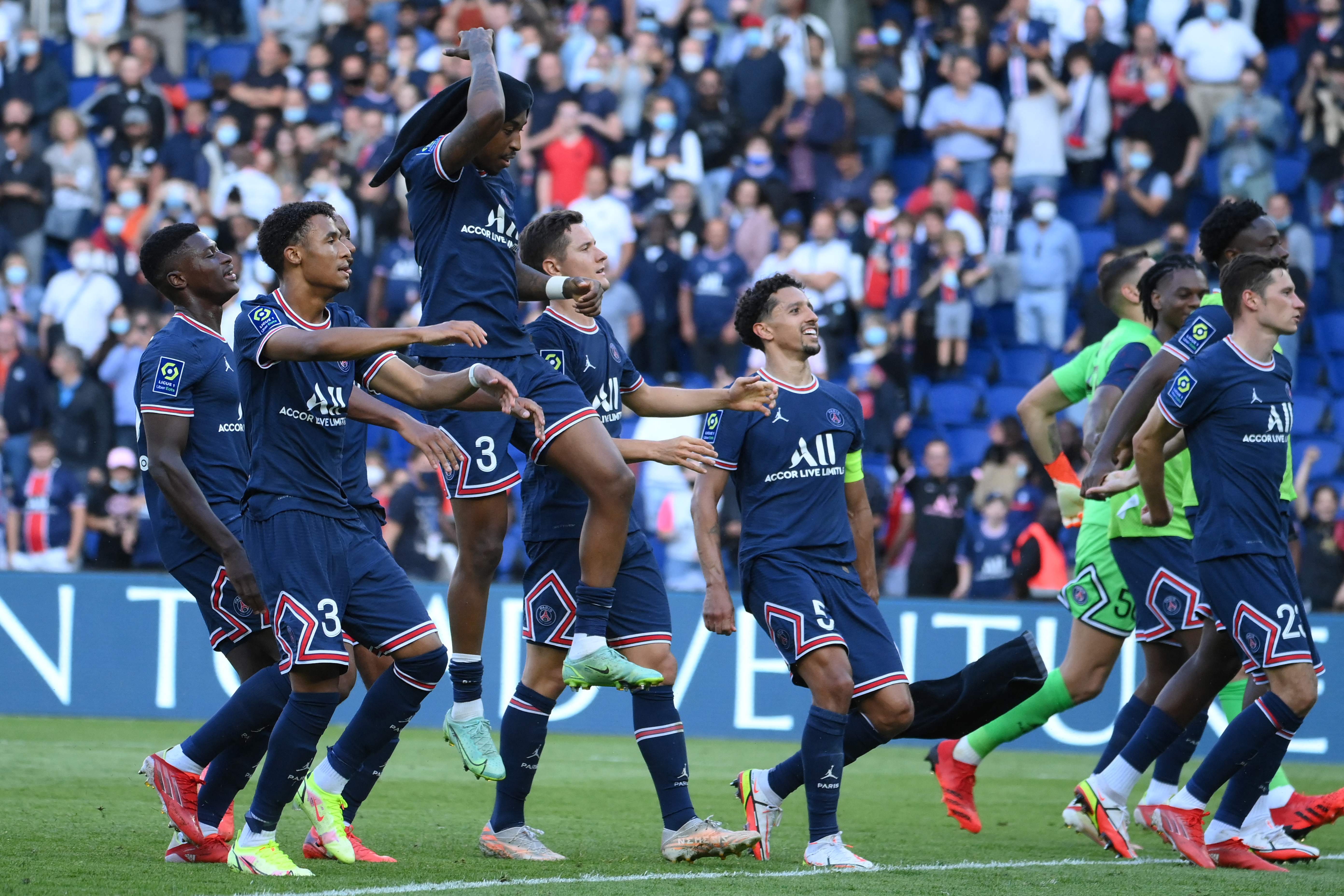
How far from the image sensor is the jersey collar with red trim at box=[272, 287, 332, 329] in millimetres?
6211

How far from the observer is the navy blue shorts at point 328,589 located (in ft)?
19.6

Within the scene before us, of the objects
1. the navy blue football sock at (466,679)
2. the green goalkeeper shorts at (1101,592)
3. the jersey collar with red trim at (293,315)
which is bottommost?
the navy blue football sock at (466,679)

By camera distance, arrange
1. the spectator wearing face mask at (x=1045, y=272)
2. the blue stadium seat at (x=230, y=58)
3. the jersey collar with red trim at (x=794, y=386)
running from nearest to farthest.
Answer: the jersey collar with red trim at (x=794, y=386) → the spectator wearing face mask at (x=1045, y=272) → the blue stadium seat at (x=230, y=58)

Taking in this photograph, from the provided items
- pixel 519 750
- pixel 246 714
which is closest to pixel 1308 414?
pixel 519 750

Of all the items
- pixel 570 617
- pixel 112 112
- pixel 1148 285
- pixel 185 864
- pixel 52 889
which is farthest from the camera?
pixel 112 112

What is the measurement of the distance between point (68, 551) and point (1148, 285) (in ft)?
34.7

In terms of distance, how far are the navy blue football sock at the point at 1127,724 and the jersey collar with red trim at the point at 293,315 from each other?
4148 mm

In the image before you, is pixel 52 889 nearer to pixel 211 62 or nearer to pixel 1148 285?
pixel 1148 285

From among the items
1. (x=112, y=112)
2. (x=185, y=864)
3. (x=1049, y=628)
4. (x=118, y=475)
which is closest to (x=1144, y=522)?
(x=185, y=864)

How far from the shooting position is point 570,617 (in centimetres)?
689

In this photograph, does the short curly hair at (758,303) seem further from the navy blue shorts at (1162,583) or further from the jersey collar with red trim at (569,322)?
the navy blue shorts at (1162,583)

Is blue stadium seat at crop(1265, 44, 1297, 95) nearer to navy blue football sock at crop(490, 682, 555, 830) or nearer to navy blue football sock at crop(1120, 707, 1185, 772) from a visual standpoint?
navy blue football sock at crop(1120, 707, 1185, 772)

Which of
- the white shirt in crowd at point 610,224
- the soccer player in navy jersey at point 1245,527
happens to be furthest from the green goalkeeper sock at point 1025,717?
the white shirt in crowd at point 610,224

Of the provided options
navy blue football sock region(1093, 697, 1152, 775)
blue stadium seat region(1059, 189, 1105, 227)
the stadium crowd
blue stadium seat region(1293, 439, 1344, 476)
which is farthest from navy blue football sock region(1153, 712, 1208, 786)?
blue stadium seat region(1059, 189, 1105, 227)
